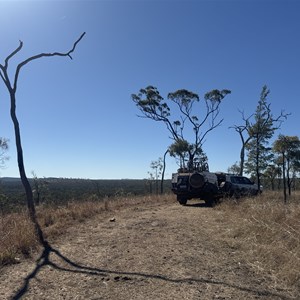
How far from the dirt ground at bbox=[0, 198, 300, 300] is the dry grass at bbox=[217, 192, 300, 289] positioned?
20 centimetres

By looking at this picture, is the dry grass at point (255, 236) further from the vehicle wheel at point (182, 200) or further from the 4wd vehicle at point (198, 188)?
the vehicle wheel at point (182, 200)

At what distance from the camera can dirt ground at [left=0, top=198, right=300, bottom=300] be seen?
6000 millimetres

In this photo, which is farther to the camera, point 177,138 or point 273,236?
point 177,138

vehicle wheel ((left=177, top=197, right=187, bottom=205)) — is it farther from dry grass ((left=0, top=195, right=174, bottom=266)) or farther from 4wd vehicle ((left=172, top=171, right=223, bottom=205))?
dry grass ((left=0, top=195, right=174, bottom=266))

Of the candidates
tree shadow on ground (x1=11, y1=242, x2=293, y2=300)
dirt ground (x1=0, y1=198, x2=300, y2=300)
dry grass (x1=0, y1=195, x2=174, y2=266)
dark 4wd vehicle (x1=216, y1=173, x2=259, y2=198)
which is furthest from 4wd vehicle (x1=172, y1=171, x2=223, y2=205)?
tree shadow on ground (x1=11, y1=242, x2=293, y2=300)

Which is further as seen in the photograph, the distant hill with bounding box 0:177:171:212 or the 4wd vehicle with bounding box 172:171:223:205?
the distant hill with bounding box 0:177:171:212

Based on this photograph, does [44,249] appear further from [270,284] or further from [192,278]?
[270,284]

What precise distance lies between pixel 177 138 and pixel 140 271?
34376mm

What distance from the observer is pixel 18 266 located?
24.8 ft

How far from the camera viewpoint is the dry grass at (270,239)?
6.78m

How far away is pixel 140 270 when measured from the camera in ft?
23.7

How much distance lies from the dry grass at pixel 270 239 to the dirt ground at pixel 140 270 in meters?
0.20

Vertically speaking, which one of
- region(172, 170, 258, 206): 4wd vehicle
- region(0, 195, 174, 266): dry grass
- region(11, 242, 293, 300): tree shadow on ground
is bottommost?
region(11, 242, 293, 300): tree shadow on ground

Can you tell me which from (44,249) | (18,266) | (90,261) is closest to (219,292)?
(90,261)
